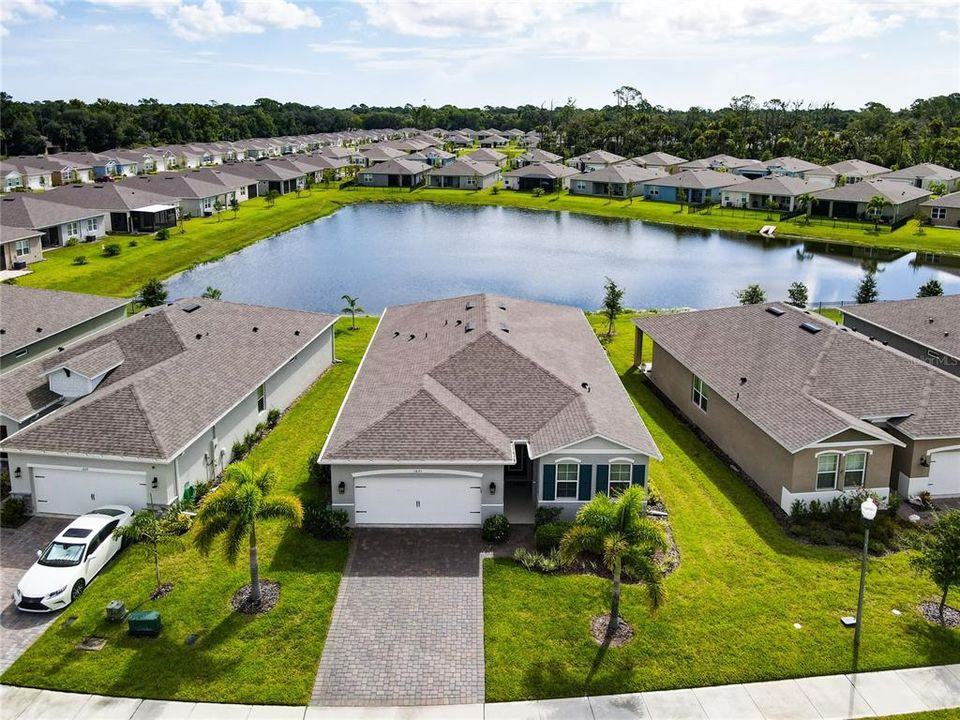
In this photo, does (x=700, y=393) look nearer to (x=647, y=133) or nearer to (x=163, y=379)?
(x=163, y=379)

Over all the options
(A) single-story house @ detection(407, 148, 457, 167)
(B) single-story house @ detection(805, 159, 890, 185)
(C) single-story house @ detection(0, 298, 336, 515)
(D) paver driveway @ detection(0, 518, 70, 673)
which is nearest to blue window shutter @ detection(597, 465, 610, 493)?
(C) single-story house @ detection(0, 298, 336, 515)

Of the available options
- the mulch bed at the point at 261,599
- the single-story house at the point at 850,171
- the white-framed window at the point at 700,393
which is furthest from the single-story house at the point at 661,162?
the mulch bed at the point at 261,599

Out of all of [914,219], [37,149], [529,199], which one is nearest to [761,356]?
[914,219]

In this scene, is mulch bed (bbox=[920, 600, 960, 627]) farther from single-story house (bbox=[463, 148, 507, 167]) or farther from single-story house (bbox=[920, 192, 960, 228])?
single-story house (bbox=[463, 148, 507, 167])

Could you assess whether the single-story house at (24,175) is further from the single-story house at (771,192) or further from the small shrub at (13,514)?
the single-story house at (771,192)

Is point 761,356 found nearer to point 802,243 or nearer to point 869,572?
point 869,572
